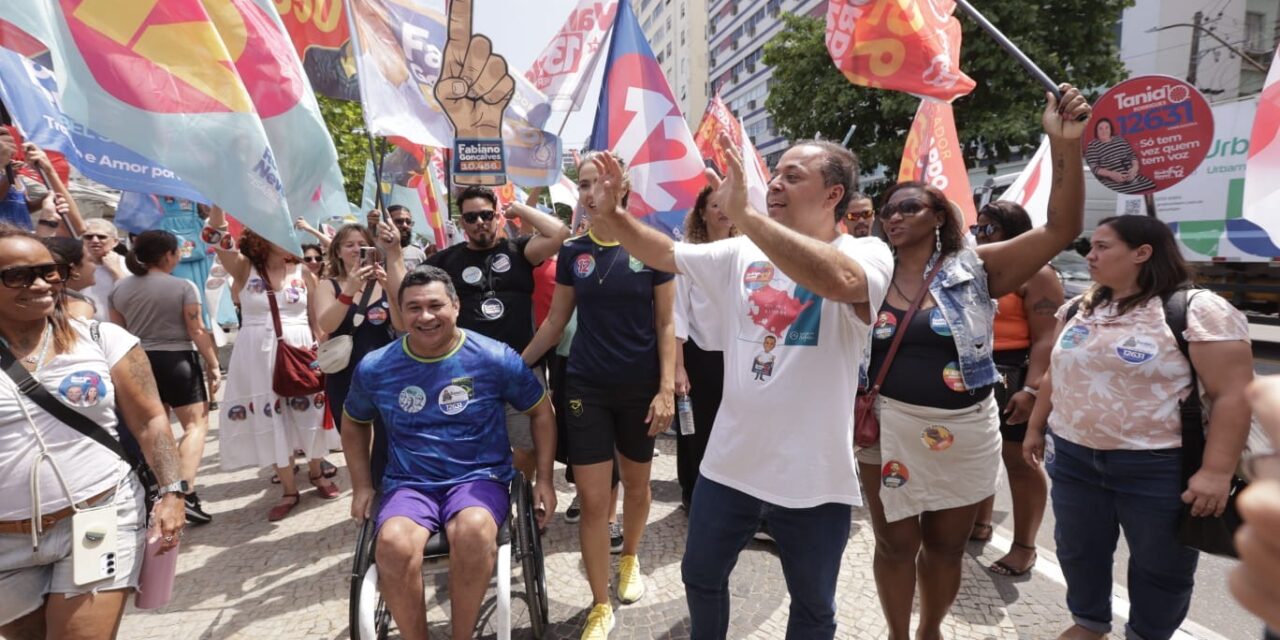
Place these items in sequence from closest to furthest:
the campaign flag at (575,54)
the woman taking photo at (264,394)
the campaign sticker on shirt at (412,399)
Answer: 1. the campaign sticker on shirt at (412,399)
2. the woman taking photo at (264,394)
3. the campaign flag at (575,54)

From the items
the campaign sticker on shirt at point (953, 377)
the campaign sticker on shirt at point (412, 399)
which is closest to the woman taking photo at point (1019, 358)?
the campaign sticker on shirt at point (953, 377)

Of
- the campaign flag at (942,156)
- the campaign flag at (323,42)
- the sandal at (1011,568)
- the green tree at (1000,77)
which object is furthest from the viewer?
the green tree at (1000,77)

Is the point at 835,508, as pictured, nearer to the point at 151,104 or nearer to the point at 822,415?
the point at 822,415

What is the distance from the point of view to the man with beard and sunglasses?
3322 millimetres

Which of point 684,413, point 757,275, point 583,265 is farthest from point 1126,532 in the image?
point 583,265

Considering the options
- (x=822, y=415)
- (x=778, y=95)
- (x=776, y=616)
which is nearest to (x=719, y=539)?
(x=822, y=415)

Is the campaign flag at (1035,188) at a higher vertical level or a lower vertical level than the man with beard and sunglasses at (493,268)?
higher

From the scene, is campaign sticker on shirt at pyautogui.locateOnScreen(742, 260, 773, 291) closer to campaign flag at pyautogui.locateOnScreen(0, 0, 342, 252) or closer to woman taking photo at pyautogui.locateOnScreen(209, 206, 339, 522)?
campaign flag at pyautogui.locateOnScreen(0, 0, 342, 252)

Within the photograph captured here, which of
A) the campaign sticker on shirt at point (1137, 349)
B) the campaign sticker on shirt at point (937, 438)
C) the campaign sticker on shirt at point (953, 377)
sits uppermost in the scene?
the campaign sticker on shirt at point (1137, 349)

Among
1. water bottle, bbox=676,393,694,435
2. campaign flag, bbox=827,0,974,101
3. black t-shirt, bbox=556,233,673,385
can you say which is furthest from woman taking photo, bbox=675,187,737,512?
campaign flag, bbox=827,0,974,101

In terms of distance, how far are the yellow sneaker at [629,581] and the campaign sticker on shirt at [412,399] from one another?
1314 millimetres

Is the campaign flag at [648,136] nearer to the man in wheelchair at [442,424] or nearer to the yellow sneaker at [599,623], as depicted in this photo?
the man in wheelchair at [442,424]

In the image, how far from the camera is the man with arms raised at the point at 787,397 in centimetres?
190

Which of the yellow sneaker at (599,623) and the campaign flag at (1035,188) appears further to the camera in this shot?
the campaign flag at (1035,188)
